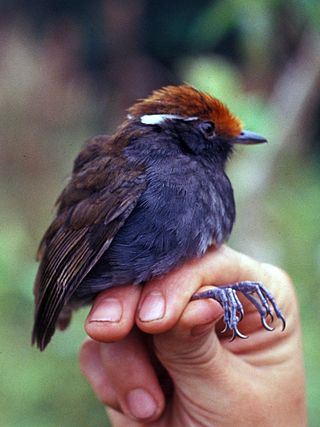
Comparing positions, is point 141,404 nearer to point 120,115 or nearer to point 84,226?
point 84,226

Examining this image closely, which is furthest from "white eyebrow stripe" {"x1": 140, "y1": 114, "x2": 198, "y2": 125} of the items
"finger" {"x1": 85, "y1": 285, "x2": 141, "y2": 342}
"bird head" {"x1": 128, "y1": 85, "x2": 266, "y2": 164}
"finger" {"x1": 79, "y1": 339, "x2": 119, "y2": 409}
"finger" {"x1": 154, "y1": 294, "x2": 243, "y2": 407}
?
"finger" {"x1": 79, "y1": 339, "x2": 119, "y2": 409}

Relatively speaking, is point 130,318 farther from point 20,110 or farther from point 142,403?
point 20,110

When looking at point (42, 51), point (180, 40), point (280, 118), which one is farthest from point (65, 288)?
point (180, 40)

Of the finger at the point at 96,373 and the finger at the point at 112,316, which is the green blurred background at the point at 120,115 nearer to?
the finger at the point at 96,373

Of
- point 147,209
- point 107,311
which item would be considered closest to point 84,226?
point 147,209

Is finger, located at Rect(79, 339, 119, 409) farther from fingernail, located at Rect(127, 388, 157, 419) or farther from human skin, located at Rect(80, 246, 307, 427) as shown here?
fingernail, located at Rect(127, 388, 157, 419)

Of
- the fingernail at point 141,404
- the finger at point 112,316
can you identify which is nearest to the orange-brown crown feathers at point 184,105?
the finger at point 112,316
